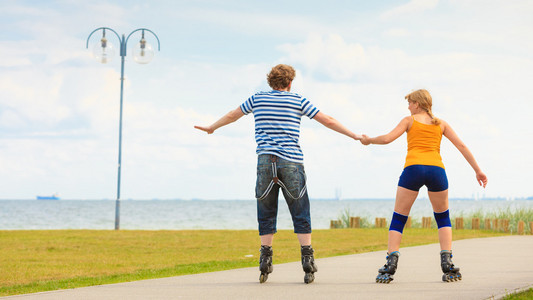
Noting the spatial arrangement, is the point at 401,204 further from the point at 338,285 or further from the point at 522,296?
the point at 522,296

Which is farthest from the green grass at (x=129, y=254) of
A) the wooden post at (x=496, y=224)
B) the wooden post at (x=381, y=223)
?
the wooden post at (x=496, y=224)

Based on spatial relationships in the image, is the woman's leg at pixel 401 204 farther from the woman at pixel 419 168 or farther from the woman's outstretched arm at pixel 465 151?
the woman's outstretched arm at pixel 465 151

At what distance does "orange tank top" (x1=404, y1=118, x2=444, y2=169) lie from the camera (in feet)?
21.6

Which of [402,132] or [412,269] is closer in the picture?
[402,132]

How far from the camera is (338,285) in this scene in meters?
6.46

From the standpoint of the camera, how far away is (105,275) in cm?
895

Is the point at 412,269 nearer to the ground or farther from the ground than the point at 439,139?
nearer to the ground

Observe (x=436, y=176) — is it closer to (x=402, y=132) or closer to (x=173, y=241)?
(x=402, y=132)

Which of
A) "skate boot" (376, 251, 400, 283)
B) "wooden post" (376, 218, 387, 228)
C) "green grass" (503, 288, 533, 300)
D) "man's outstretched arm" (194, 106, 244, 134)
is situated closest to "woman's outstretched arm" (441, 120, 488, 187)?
"skate boot" (376, 251, 400, 283)

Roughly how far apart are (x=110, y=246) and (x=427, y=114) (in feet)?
30.6

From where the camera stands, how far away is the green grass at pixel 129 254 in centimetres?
867

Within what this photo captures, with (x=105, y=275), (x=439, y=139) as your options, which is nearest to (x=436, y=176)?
(x=439, y=139)

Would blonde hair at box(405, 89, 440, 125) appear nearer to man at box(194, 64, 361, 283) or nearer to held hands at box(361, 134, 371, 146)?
held hands at box(361, 134, 371, 146)

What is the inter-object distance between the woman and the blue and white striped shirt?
85cm
